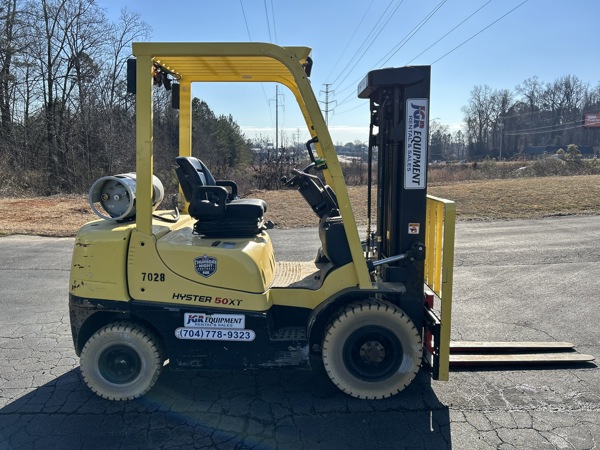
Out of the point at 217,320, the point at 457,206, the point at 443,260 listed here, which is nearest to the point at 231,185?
the point at 217,320

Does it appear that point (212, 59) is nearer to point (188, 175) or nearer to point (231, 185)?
point (188, 175)

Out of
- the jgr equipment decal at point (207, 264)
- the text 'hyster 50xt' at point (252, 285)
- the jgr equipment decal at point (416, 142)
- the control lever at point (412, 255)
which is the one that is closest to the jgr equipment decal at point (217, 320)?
the text 'hyster 50xt' at point (252, 285)

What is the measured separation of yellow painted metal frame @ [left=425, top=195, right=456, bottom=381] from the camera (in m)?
3.56

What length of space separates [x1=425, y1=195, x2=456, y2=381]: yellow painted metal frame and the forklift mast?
0.15 m

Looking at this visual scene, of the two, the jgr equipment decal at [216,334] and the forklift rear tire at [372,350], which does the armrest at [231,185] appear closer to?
the jgr equipment decal at [216,334]

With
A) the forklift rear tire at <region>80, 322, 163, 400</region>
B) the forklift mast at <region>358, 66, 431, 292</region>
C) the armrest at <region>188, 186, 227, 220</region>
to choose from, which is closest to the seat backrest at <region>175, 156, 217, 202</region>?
the armrest at <region>188, 186, 227, 220</region>

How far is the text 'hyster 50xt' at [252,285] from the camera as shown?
3598mm

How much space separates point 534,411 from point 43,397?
13.0 ft

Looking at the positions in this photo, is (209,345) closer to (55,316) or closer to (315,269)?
(315,269)

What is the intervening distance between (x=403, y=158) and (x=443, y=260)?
0.89 m

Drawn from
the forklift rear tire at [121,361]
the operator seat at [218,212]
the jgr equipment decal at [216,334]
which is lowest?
the forklift rear tire at [121,361]

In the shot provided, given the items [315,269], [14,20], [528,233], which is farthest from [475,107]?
[315,269]

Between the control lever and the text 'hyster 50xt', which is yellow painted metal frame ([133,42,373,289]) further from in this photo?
the control lever

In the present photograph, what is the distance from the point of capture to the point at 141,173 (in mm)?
3465
